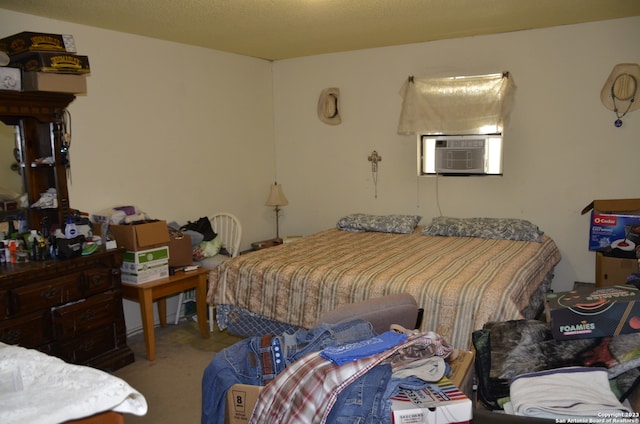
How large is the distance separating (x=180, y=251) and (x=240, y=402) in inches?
86.6

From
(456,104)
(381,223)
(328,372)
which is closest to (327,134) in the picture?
(381,223)

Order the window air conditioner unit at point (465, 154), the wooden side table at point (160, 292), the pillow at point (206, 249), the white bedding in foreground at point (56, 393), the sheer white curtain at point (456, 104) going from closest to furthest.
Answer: the white bedding in foreground at point (56, 393) < the wooden side table at point (160, 292) < the pillow at point (206, 249) < the sheer white curtain at point (456, 104) < the window air conditioner unit at point (465, 154)

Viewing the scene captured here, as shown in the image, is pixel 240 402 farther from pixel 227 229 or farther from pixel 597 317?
pixel 227 229

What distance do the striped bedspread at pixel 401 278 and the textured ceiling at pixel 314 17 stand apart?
5.44 feet

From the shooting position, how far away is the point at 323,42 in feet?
14.3

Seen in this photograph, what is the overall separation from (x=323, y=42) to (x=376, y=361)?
342 centimetres

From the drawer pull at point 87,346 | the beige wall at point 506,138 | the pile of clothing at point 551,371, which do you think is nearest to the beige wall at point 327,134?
the beige wall at point 506,138

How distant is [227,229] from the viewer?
4727mm

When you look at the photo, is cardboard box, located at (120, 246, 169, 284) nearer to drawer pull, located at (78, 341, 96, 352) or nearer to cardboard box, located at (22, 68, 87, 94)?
drawer pull, located at (78, 341, 96, 352)

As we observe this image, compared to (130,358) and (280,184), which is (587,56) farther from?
(130,358)

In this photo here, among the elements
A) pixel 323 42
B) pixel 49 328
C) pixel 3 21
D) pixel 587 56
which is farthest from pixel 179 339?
pixel 587 56

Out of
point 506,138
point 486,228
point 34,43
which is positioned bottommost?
point 486,228

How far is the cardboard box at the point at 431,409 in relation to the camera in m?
1.43

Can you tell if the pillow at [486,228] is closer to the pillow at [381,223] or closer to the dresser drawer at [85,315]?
the pillow at [381,223]
